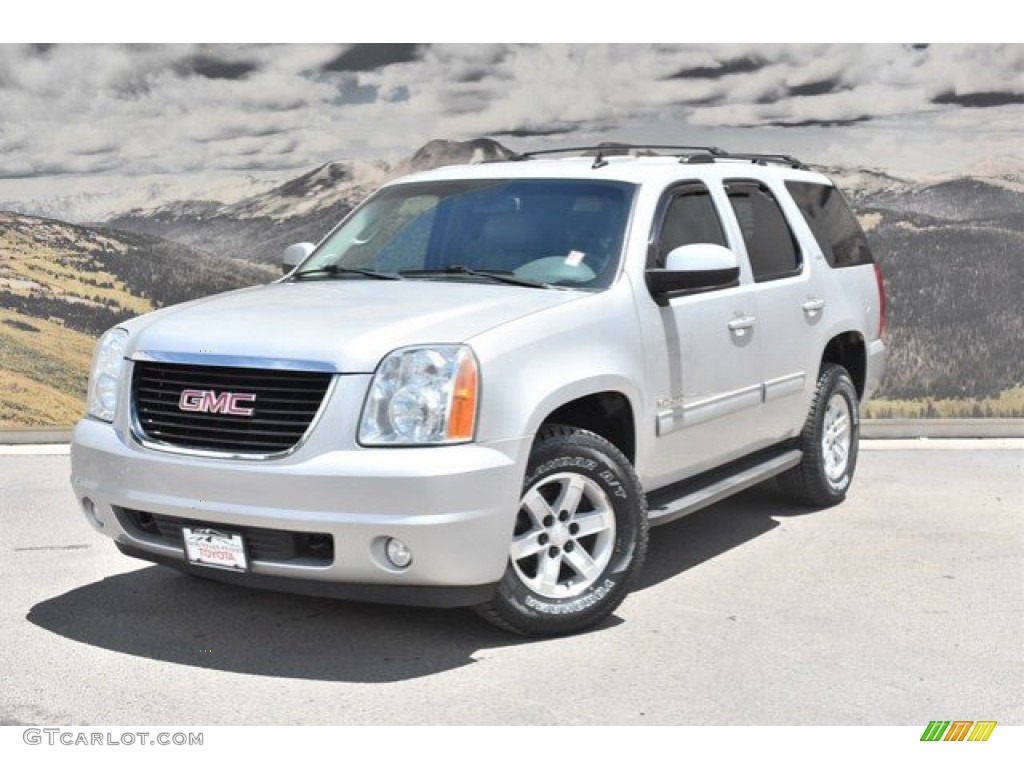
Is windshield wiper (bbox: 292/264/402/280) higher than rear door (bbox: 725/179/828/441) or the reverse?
higher

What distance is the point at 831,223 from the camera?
312 inches

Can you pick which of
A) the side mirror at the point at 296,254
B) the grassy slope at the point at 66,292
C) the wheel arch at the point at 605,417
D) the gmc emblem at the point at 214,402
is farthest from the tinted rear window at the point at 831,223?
the grassy slope at the point at 66,292

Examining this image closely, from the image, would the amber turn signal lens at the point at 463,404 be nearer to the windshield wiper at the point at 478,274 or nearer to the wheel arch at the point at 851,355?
the windshield wiper at the point at 478,274

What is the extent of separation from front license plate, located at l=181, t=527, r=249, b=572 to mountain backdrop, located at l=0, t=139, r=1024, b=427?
621cm

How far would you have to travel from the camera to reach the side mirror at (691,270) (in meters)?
5.74

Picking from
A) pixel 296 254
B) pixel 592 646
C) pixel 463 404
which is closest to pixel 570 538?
pixel 592 646

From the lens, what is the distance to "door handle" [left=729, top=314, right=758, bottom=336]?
6426 mm

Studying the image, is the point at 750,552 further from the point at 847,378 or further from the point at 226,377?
the point at 226,377

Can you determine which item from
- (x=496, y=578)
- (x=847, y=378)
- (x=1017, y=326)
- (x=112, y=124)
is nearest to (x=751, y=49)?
(x=1017, y=326)

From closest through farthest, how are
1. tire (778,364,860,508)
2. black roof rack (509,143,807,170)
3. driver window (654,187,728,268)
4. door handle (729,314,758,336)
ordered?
driver window (654,187,728,268) → door handle (729,314,758,336) → black roof rack (509,143,807,170) → tire (778,364,860,508)

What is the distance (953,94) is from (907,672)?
731cm

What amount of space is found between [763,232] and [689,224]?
844 mm

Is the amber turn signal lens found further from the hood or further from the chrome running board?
the chrome running board
